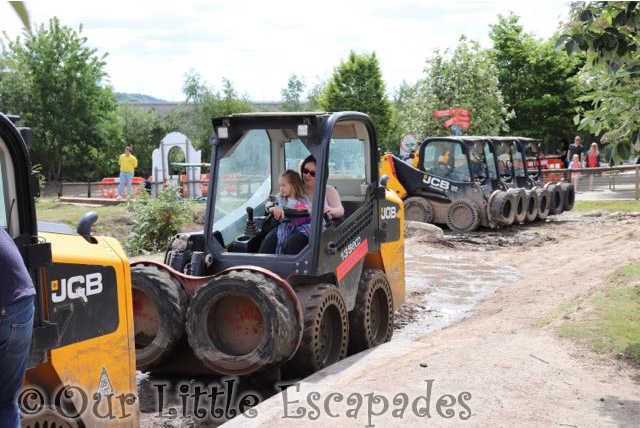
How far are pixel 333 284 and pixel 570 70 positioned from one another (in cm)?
3468

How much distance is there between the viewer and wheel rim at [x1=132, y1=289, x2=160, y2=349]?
23.4 ft

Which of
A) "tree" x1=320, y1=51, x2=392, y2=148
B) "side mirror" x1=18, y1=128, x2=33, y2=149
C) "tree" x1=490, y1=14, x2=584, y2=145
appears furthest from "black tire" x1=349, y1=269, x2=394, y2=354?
"tree" x1=320, y1=51, x2=392, y2=148

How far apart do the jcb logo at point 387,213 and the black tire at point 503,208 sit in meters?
9.63

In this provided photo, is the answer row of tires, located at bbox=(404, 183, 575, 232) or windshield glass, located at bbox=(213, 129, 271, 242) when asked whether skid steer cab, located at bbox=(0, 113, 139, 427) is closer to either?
windshield glass, located at bbox=(213, 129, 271, 242)

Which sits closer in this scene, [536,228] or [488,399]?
[488,399]

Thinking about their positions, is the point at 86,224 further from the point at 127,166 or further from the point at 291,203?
the point at 127,166

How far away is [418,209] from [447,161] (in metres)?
1.27

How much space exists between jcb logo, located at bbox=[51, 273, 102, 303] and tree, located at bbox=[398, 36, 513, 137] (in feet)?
97.6

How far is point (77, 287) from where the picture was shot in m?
4.20

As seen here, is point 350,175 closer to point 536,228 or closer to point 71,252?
point 71,252

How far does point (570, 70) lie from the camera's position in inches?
1553

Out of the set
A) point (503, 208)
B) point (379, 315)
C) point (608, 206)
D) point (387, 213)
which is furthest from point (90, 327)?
point (608, 206)

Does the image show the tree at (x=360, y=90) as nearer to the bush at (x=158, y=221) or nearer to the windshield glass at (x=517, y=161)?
the windshield glass at (x=517, y=161)

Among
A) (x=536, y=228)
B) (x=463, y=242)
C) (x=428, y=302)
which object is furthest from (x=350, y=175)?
(x=536, y=228)
